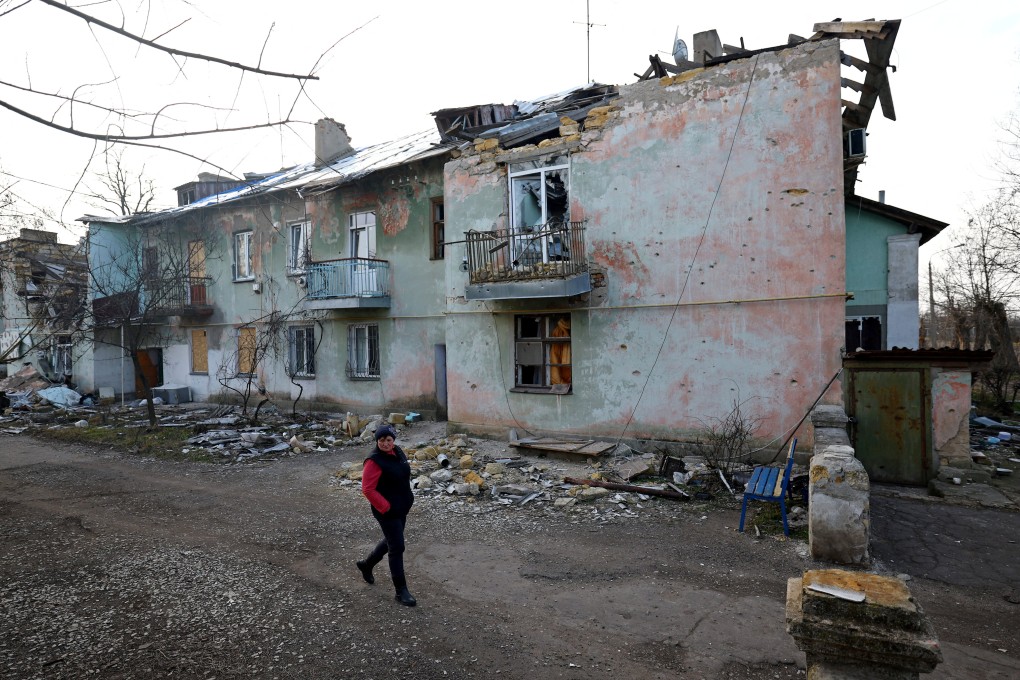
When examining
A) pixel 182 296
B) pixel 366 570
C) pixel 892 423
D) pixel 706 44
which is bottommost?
pixel 366 570

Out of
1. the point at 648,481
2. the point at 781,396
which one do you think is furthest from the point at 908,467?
the point at 648,481

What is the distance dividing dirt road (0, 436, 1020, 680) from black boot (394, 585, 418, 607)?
0.06 meters

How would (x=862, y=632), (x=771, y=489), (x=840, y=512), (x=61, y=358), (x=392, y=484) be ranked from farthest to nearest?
(x=61, y=358), (x=771, y=489), (x=840, y=512), (x=392, y=484), (x=862, y=632)

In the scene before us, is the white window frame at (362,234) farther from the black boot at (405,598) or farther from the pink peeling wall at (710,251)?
the black boot at (405,598)

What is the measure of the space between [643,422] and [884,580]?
7976mm

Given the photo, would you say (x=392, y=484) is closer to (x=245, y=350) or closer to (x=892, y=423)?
(x=892, y=423)

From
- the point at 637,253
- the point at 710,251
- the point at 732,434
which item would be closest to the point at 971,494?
the point at 732,434

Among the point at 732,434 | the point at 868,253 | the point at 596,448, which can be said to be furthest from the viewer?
the point at 868,253

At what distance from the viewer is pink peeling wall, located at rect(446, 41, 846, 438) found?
9047mm

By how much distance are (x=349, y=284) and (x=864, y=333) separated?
40.3 feet

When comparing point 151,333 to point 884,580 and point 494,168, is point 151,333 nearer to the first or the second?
point 494,168

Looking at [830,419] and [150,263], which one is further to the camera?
[150,263]

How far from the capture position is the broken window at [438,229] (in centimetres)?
1443

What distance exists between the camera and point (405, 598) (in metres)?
4.81
